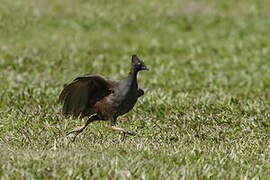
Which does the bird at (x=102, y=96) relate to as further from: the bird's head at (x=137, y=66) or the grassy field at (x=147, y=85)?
the grassy field at (x=147, y=85)

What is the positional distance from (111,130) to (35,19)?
45.7 feet

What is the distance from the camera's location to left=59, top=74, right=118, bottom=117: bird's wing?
8.98 metres

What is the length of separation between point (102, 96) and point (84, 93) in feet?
0.72

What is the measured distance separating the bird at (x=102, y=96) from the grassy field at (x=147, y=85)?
28 cm

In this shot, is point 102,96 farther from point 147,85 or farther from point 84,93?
point 147,85

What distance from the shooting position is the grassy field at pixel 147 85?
7.55m

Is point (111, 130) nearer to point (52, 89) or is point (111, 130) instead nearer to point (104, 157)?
point (104, 157)

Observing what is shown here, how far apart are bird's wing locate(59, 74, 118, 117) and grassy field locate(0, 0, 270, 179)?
349mm

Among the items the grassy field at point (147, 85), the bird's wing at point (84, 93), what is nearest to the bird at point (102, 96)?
the bird's wing at point (84, 93)

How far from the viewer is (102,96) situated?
9.08 meters

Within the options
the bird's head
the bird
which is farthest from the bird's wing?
the bird's head

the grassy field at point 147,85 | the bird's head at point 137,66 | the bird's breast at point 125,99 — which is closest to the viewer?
the grassy field at point 147,85

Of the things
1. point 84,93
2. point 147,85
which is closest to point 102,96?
point 84,93

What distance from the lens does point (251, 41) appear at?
71.2 ft
